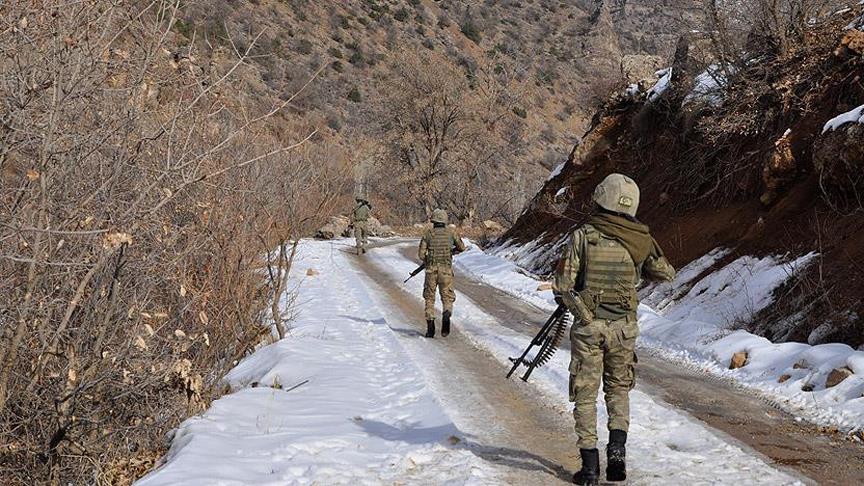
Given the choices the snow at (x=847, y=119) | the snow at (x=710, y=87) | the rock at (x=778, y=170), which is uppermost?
the snow at (x=710, y=87)

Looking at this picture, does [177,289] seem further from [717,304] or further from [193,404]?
[717,304]

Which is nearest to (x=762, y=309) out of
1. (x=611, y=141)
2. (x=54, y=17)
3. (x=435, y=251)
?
(x=435, y=251)

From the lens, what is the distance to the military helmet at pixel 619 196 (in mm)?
4648

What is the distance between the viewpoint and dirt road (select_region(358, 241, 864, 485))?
506 cm

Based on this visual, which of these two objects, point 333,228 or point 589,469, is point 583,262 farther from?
point 333,228

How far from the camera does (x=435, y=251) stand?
10844mm

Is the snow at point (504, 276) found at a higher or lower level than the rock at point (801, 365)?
lower

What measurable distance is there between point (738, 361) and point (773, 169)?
5144mm

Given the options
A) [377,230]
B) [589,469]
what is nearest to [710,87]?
[589,469]

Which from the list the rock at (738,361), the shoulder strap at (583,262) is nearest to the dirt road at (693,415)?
the rock at (738,361)

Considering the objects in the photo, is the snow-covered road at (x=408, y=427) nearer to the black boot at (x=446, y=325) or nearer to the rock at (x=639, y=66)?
the black boot at (x=446, y=325)

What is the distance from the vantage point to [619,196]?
15.3 feet

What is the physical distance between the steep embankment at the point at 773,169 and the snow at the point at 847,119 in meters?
0.04

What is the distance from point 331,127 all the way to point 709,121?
3796cm
